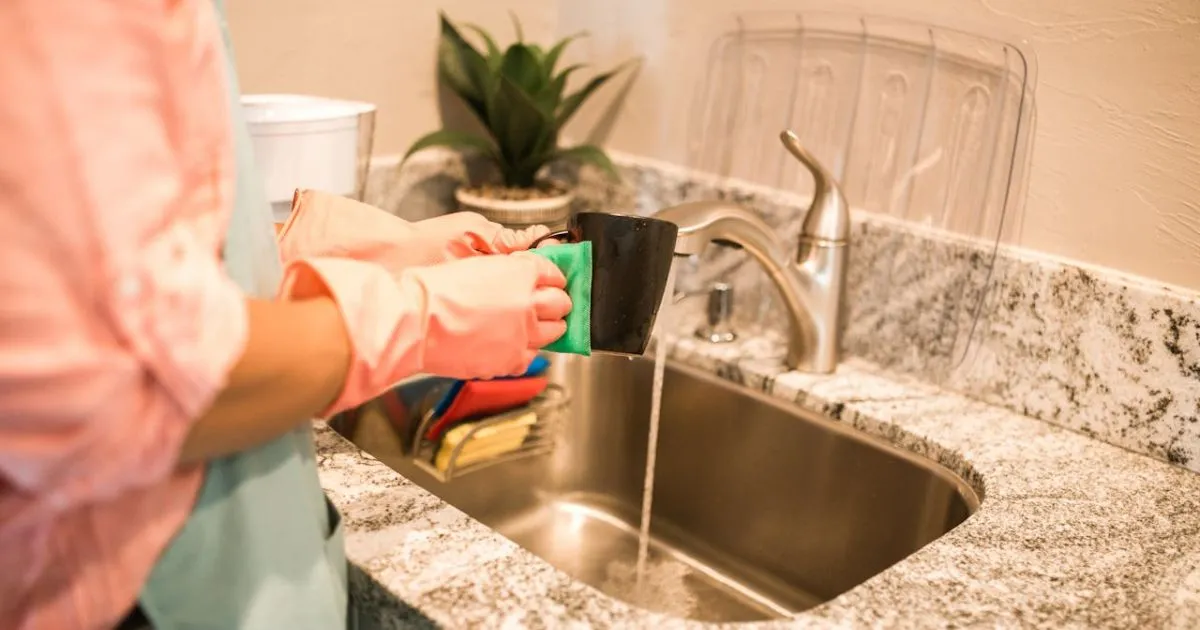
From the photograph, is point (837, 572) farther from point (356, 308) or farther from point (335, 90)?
point (335, 90)

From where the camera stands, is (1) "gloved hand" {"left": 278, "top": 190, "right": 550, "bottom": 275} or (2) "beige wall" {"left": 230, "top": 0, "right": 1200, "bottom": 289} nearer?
(1) "gloved hand" {"left": 278, "top": 190, "right": 550, "bottom": 275}

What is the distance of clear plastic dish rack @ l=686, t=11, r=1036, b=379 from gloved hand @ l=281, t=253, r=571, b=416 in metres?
0.52

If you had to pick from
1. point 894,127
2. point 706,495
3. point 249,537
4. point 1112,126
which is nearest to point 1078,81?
point 1112,126

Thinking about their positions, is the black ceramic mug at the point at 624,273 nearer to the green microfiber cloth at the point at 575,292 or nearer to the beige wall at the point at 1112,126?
the green microfiber cloth at the point at 575,292

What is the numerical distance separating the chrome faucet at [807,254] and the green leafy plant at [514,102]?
303 mm

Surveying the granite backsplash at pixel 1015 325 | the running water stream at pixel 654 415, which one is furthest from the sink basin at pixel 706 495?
the granite backsplash at pixel 1015 325

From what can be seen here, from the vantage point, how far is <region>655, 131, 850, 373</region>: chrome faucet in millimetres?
999

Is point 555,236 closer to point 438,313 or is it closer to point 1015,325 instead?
point 438,313

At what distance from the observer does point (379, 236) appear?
2.54ft

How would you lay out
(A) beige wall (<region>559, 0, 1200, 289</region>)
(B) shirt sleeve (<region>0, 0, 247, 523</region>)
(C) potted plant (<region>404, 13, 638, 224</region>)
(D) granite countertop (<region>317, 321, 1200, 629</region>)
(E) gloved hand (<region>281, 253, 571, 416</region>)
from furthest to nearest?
(C) potted plant (<region>404, 13, 638, 224</region>) < (A) beige wall (<region>559, 0, 1200, 289</region>) < (D) granite countertop (<region>317, 321, 1200, 629</region>) < (E) gloved hand (<region>281, 253, 571, 416</region>) < (B) shirt sleeve (<region>0, 0, 247, 523</region>)

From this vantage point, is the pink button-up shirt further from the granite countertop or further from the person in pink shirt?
the granite countertop

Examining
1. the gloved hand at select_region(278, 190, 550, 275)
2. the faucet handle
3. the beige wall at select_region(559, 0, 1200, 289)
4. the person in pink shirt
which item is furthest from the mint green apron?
the beige wall at select_region(559, 0, 1200, 289)

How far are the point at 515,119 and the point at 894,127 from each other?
471 mm

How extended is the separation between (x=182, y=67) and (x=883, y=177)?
2.61 ft
